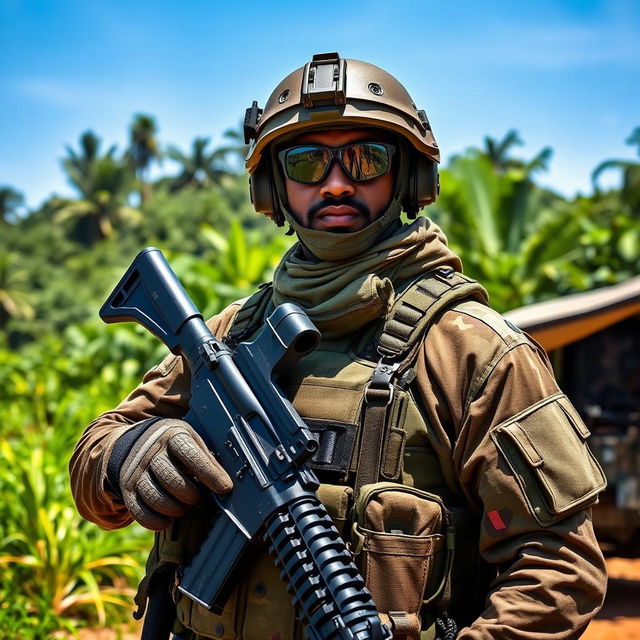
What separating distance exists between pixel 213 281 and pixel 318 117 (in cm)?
896

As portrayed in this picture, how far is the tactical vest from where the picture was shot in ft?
5.91

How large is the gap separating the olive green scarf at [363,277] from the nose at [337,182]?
0.38 ft

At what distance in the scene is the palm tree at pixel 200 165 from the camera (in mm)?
46031

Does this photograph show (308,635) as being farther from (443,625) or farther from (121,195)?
(121,195)

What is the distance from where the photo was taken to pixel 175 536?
208cm

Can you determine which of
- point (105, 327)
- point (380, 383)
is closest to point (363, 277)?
point (380, 383)

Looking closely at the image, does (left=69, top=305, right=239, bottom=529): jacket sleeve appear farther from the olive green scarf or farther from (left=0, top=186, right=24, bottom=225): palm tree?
(left=0, top=186, right=24, bottom=225): palm tree

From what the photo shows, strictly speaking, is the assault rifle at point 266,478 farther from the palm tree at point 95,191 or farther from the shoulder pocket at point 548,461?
the palm tree at point 95,191

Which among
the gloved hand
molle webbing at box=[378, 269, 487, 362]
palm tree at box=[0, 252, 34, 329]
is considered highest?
palm tree at box=[0, 252, 34, 329]

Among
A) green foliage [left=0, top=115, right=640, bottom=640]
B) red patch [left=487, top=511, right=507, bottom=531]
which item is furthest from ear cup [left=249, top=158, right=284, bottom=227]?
green foliage [left=0, top=115, right=640, bottom=640]

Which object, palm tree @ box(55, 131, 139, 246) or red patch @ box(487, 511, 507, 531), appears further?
palm tree @ box(55, 131, 139, 246)

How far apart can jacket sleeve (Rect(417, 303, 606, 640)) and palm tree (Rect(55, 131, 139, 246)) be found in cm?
3966

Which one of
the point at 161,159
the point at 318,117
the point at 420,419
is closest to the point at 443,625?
the point at 420,419

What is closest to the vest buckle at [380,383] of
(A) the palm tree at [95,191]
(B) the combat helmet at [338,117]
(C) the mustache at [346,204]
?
(C) the mustache at [346,204]
